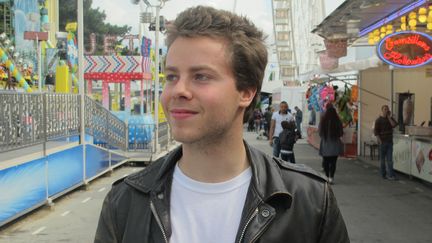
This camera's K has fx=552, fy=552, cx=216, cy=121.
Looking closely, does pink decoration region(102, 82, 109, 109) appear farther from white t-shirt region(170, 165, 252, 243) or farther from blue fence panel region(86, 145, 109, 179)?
white t-shirt region(170, 165, 252, 243)

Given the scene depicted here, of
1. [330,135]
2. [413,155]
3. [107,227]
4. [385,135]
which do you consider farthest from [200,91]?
[413,155]

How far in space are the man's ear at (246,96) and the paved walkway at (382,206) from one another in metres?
5.43

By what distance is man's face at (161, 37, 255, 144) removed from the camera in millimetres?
1628

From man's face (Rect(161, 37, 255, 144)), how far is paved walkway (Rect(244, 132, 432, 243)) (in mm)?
5552

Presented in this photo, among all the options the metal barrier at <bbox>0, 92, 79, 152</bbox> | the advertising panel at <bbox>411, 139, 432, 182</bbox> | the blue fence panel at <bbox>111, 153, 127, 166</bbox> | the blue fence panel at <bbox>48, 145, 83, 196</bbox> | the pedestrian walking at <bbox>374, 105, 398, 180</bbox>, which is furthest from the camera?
the blue fence panel at <bbox>111, 153, 127, 166</bbox>

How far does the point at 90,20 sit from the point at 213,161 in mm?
59546

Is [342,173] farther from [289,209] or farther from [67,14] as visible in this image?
[67,14]

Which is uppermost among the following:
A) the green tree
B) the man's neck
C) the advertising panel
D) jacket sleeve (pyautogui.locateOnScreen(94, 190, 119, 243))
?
the green tree

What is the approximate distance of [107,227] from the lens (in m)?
1.75

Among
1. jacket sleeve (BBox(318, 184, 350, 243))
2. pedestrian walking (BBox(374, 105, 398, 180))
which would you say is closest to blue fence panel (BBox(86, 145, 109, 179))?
pedestrian walking (BBox(374, 105, 398, 180))

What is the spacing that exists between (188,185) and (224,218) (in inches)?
6.3

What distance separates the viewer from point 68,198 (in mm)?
9953

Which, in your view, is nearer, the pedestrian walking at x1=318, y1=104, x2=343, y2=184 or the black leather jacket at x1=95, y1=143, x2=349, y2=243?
Answer: the black leather jacket at x1=95, y1=143, x2=349, y2=243

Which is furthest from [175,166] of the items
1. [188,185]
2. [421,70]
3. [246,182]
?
[421,70]
